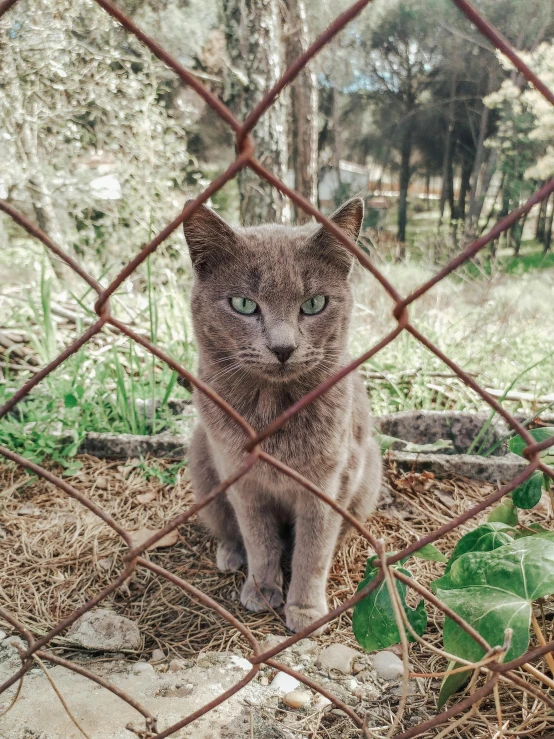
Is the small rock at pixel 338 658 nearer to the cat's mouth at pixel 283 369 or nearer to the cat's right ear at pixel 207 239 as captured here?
the cat's mouth at pixel 283 369

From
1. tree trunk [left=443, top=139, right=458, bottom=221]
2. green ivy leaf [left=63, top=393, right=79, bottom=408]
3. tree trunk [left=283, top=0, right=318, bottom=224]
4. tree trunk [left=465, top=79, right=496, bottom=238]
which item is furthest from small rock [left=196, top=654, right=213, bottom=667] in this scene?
tree trunk [left=443, top=139, right=458, bottom=221]

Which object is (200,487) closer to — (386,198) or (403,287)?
(403,287)

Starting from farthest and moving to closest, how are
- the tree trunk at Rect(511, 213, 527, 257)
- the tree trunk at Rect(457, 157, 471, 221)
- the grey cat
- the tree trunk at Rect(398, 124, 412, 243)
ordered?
the tree trunk at Rect(398, 124, 412, 243) → the tree trunk at Rect(457, 157, 471, 221) → the tree trunk at Rect(511, 213, 527, 257) → the grey cat

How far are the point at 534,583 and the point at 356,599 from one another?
272 mm

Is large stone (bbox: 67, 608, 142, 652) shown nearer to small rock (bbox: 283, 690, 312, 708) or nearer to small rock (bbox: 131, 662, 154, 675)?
small rock (bbox: 131, 662, 154, 675)

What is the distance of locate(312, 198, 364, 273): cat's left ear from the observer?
3.97 ft

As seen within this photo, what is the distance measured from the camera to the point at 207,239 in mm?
1246

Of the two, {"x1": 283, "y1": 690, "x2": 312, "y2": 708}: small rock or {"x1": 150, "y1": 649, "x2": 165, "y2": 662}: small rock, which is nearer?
{"x1": 283, "y1": 690, "x2": 312, "y2": 708}: small rock

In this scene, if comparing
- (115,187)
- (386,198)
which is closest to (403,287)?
(386,198)

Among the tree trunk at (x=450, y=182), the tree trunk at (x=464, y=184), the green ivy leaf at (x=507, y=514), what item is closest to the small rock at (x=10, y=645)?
the green ivy leaf at (x=507, y=514)

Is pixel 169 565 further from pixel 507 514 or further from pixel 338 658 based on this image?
pixel 507 514

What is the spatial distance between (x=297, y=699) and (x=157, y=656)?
1.27ft

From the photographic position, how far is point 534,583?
82 centimetres

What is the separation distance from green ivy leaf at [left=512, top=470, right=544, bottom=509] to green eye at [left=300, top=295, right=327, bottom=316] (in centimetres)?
59
